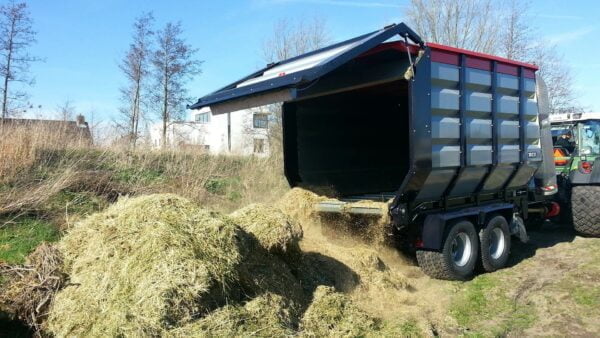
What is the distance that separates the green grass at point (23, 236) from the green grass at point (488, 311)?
4938 millimetres

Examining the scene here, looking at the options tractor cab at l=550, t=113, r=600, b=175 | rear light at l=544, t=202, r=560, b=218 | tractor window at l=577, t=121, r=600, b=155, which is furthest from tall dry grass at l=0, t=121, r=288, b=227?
tractor window at l=577, t=121, r=600, b=155

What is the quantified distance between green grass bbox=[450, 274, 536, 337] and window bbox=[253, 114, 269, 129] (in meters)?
19.5

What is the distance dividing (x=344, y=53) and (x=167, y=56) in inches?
703

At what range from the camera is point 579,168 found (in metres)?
9.63

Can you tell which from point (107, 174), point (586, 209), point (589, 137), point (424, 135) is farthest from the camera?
point (589, 137)

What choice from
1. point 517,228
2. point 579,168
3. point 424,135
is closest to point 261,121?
point 579,168

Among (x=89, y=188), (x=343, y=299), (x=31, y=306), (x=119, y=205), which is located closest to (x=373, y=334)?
(x=343, y=299)

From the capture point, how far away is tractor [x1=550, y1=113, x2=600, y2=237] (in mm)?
9367

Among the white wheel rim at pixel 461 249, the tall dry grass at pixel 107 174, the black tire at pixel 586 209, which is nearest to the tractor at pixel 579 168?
the black tire at pixel 586 209

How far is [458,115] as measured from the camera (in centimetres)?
667

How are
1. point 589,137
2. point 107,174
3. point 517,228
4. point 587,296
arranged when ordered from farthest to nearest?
point 589,137 < point 107,174 < point 517,228 < point 587,296

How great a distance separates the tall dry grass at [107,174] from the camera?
7.45 meters

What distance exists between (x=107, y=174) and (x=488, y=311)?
21.6 feet

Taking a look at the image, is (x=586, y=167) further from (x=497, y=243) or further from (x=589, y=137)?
(x=497, y=243)
